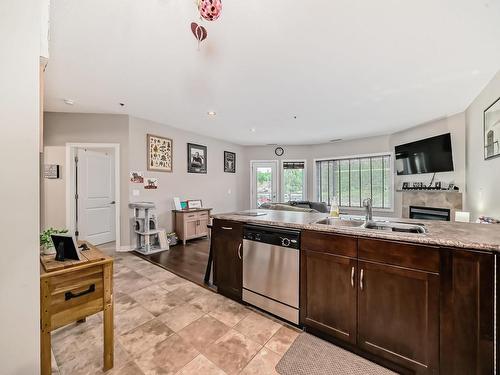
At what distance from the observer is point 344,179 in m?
6.32

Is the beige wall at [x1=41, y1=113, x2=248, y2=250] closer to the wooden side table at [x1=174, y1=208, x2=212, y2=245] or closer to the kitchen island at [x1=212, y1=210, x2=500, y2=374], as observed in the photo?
the wooden side table at [x1=174, y1=208, x2=212, y2=245]

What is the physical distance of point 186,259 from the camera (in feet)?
12.0

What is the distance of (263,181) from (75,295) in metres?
6.09

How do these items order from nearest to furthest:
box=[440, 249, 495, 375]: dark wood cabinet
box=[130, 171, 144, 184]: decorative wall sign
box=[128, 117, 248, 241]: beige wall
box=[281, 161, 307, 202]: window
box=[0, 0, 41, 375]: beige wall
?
box=[0, 0, 41, 375]: beige wall, box=[440, 249, 495, 375]: dark wood cabinet, box=[130, 171, 144, 184]: decorative wall sign, box=[128, 117, 248, 241]: beige wall, box=[281, 161, 307, 202]: window

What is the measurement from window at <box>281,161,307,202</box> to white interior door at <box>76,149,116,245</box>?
4.76 metres

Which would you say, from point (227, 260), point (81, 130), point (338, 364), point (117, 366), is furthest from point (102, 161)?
point (338, 364)

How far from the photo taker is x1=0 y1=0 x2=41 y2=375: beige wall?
0.83 metres

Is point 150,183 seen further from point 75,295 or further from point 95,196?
point 75,295

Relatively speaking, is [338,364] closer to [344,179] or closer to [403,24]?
[403,24]

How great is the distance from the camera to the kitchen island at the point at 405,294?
1.15 metres

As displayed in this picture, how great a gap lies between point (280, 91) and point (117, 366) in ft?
10.7

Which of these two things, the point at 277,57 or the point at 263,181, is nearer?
the point at 277,57

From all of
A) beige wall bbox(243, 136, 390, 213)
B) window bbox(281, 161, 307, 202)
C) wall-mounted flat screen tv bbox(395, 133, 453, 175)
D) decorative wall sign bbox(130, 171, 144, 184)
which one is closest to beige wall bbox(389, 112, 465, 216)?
wall-mounted flat screen tv bbox(395, 133, 453, 175)

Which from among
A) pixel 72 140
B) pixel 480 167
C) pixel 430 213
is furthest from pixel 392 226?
pixel 72 140
